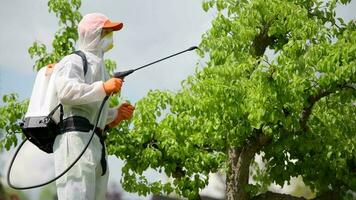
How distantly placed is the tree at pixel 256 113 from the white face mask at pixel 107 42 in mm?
4178

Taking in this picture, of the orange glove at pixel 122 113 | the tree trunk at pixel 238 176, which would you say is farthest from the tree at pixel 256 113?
the orange glove at pixel 122 113

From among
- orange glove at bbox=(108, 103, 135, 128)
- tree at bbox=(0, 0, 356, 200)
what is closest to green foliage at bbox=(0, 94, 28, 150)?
tree at bbox=(0, 0, 356, 200)

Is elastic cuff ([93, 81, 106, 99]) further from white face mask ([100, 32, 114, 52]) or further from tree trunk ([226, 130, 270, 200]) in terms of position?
tree trunk ([226, 130, 270, 200])

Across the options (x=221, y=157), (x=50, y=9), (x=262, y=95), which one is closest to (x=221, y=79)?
(x=262, y=95)

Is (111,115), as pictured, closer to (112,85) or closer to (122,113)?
(122,113)

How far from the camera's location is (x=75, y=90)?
4938mm

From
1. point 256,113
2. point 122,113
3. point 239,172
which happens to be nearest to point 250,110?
point 256,113

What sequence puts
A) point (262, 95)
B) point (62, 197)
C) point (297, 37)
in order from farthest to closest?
point (297, 37) → point (262, 95) → point (62, 197)

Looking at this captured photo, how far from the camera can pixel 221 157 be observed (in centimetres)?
1080

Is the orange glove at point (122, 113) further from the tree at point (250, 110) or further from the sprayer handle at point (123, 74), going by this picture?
the tree at point (250, 110)

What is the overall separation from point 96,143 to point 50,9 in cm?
628

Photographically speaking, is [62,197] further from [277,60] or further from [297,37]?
[297,37]

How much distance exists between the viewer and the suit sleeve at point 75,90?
16.2 ft

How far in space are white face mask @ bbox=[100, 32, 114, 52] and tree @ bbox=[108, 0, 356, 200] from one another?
13.7 ft
